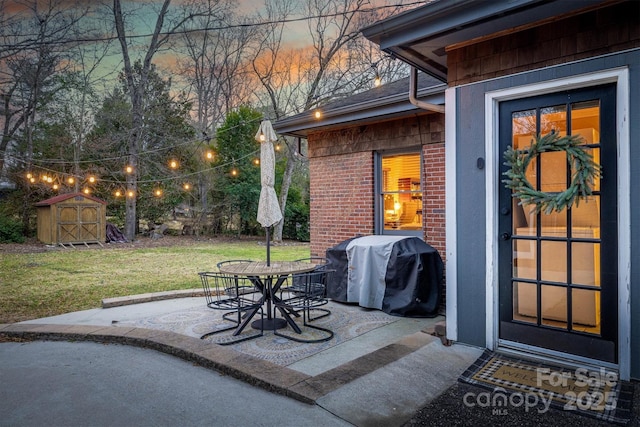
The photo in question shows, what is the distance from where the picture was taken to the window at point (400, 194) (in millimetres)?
6109

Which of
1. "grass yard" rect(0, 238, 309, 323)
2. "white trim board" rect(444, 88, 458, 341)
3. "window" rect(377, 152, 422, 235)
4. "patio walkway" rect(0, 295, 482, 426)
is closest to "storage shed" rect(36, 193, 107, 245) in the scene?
"grass yard" rect(0, 238, 309, 323)

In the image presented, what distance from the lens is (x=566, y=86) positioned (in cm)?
310

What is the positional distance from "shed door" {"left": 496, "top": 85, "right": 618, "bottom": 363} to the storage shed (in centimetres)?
1611

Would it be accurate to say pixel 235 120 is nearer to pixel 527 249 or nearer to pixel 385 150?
pixel 385 150

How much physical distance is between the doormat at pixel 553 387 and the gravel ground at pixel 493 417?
0.15 ft

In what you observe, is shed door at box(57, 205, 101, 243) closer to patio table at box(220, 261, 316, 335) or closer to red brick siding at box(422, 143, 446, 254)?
patio table at box(220, 261, 316, 335)

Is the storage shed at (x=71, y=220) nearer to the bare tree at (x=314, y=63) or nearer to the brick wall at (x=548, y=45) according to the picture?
the bare tree at (x=314, y=63)

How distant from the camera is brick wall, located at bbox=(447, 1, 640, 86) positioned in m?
2.88

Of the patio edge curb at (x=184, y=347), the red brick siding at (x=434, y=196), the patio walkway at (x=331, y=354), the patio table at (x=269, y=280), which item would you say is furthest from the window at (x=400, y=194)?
the patio edge curb at (x=184, y=347)

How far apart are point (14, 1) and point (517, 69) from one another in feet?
42.2

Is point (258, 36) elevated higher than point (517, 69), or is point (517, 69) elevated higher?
point (258, 36)

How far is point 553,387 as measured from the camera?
2785mm

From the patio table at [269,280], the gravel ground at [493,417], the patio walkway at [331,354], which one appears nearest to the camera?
the gravel ground at [493,417]

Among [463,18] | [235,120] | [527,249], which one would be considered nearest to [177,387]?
[527,249]
